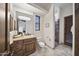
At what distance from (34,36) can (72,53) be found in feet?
2.19

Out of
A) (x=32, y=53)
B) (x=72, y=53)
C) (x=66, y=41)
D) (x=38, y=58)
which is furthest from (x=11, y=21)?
(x=72, y=53)

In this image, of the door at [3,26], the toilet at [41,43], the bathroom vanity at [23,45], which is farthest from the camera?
the toilet at [41,43]

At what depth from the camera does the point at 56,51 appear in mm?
1589

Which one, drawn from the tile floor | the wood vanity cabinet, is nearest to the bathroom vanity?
the wood vanity cabinet

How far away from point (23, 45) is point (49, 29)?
0.49m

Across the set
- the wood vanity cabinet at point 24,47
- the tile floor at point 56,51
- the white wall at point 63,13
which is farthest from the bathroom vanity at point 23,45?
the white wall at point 63,13

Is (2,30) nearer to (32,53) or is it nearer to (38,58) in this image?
(32,53)

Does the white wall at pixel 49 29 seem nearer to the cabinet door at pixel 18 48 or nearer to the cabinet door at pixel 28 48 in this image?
the cabinet door at pixel 28 48

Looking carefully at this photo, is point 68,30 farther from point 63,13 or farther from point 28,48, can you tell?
point 28,48

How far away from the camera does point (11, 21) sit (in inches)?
58.4

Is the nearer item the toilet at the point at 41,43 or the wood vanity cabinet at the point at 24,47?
the wood vanity cabinet at the point at 24,47

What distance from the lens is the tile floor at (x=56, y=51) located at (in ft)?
5.14

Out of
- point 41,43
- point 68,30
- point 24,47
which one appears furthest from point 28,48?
point 68,30

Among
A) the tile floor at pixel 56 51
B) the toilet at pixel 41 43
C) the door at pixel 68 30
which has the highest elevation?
the door at pixel 68 30
